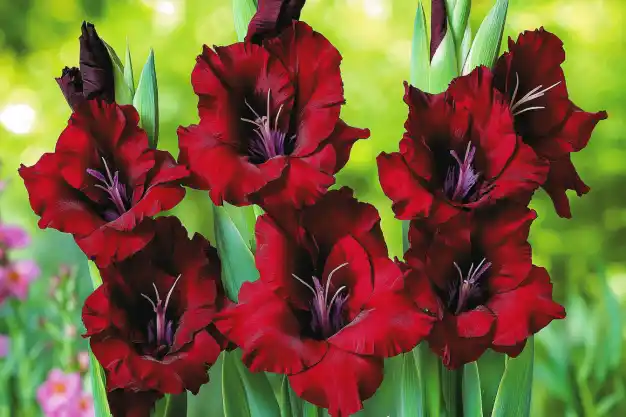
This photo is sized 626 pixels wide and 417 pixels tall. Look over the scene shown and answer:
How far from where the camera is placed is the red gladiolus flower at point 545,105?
677 mm

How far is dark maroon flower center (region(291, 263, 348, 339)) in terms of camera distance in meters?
0.64

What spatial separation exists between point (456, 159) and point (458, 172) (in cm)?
1

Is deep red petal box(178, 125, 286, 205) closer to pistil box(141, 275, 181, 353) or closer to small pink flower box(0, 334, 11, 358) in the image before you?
pistil box(141, 275, 181, 353)

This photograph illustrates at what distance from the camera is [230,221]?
0.69 m

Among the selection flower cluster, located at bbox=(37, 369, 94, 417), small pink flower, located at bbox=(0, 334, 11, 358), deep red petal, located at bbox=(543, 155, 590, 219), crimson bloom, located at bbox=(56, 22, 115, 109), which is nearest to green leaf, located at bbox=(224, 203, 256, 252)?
crimson bloom, located at bbox=(56, 22, 115, 109)

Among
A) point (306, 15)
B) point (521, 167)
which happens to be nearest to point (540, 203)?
point (306, 15)

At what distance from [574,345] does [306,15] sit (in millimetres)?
725

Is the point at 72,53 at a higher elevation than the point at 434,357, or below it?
higher

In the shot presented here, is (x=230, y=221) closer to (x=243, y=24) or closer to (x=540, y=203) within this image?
(x=243, y=24)

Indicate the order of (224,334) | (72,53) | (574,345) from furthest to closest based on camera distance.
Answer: (72,53), (574,345), (224,334)

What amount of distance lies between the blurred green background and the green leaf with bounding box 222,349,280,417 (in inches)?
30.1

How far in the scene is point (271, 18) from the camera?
0.65 metres

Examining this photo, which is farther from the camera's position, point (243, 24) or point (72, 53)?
point (72, 53)

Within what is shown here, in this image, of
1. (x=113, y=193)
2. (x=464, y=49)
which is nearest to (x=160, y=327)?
(x=113, y=193)
